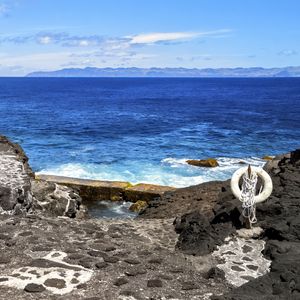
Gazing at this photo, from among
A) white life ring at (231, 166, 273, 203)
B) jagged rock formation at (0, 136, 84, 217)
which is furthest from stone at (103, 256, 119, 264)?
jagged rock formation at (0, 136, 84, 217)

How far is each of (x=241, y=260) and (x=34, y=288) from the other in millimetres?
3989

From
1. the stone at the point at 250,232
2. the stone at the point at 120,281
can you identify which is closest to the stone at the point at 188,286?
the stone at the point at 120,281

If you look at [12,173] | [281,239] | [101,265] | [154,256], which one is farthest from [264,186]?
[12,173]

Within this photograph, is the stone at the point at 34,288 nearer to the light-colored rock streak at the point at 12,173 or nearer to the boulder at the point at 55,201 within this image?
the light-colored rock streak at the point at 12,173

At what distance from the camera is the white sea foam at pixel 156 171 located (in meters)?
27.4

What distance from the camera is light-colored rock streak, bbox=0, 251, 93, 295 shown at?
26.8ft

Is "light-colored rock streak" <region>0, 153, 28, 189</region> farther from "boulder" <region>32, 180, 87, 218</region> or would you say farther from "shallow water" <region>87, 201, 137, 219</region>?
"shallow water" <region>87, 201, 137, 219</region>

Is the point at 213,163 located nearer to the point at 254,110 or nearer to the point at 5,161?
the point at 5,161

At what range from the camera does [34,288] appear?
8.01 m

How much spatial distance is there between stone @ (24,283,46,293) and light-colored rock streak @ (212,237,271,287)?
3.16 meters

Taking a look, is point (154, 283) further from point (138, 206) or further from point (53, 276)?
point (138, 206)

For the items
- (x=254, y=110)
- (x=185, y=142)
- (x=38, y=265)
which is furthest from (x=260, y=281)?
(x=254, y=110)

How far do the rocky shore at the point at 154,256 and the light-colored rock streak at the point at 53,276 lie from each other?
0.05ft

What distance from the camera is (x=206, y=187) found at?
1902cm
